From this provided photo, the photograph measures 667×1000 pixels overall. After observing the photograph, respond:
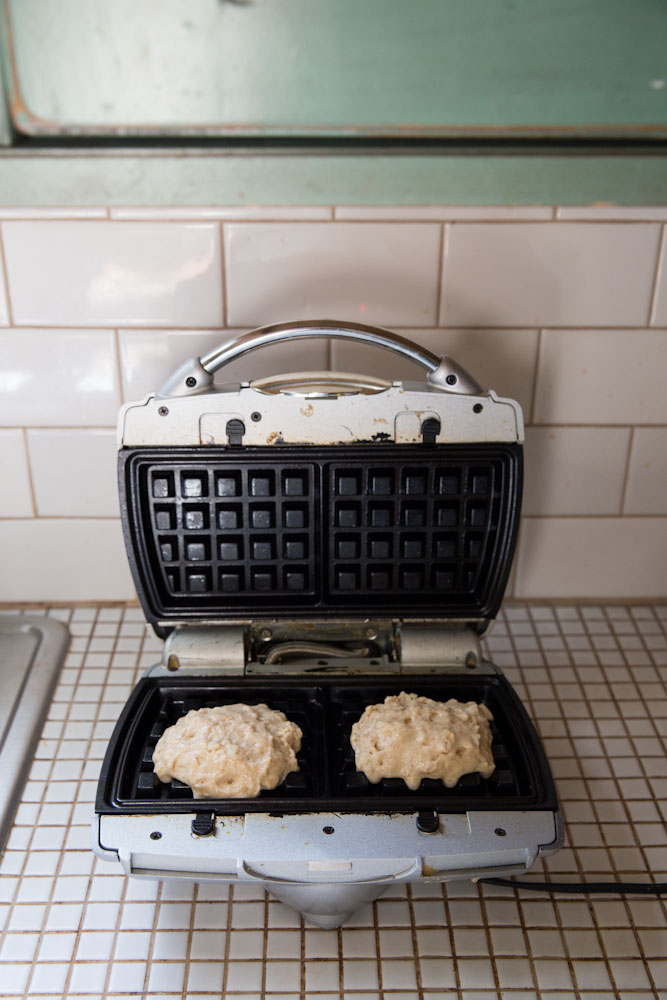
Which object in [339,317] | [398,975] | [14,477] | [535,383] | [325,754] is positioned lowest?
[398,975]

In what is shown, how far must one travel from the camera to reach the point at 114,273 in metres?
1.27

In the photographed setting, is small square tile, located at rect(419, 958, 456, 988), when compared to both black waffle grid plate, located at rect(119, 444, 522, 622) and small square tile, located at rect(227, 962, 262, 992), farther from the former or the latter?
black waffle grid plate, located at rect(119, 444, 522, 622)

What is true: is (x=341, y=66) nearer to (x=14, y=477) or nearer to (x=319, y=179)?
(x=319, y=179)

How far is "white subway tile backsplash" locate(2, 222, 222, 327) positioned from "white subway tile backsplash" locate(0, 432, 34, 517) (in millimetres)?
194

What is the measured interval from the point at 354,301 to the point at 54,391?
1.59 feet

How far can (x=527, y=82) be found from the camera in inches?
44.1

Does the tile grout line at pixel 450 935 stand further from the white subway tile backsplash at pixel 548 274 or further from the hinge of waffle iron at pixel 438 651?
the white subway tile backsplash at pixel 548 274

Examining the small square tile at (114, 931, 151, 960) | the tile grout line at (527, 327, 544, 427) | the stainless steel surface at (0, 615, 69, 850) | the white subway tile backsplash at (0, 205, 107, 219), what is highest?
the white subway tile backsplash at (0, 205, 107, 219)

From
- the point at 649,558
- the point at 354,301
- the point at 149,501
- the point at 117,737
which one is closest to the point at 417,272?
the point at 354,301

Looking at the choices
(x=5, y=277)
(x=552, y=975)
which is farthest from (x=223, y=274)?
A: (x=552, y=975)

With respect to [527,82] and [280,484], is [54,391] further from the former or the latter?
[527,82]

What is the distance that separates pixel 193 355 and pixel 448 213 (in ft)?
1.41

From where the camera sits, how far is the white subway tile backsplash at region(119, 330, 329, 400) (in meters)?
1.31

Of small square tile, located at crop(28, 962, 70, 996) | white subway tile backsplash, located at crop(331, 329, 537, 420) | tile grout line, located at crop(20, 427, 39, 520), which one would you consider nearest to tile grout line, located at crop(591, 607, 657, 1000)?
white subway tile backsplash, located at crop(331, 329, 537, 420)
